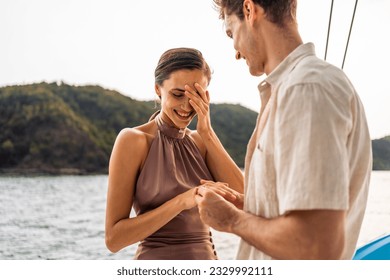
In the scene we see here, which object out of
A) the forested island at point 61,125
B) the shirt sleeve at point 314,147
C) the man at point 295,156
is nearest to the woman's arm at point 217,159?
the man at point 295,156

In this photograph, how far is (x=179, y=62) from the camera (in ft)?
4.97

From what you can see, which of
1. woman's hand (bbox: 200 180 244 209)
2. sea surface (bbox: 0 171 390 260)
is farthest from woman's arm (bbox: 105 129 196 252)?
sea surface (bbox: 0 171 390 260)

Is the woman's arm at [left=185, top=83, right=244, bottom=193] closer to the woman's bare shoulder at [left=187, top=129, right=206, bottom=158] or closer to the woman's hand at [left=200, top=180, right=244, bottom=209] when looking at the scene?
the woman's bare shoulder at [left=187, top=129, right=206, bottom=158]

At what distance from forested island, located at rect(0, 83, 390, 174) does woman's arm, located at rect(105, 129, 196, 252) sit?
57.0ft

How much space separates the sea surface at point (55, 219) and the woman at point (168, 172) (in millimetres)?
14335

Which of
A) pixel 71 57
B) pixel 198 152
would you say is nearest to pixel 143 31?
pixel 71 57

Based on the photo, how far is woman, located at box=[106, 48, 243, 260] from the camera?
4.66 ft

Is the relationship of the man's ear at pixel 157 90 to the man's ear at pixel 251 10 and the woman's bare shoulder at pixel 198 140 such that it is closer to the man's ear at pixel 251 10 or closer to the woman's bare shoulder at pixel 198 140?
the woman's bare shoulder at pixel 198 140

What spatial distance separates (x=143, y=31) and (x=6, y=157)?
7466 mm

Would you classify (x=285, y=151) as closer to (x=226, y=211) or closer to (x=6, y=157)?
(x=226, y=211)

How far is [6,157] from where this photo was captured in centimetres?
2028

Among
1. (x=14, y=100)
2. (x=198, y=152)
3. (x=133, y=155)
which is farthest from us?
(x=14, y=100)

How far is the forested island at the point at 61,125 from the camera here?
21227mm

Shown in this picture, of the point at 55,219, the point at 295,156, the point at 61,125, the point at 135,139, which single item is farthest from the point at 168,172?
the point at 61,125
